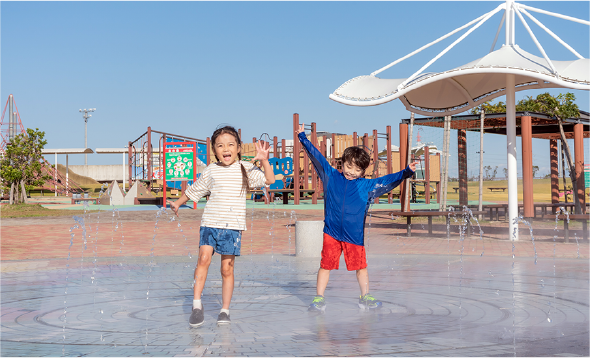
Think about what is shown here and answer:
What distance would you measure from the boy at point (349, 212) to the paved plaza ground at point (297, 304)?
35 centimetres

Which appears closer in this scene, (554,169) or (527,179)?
(527,179)

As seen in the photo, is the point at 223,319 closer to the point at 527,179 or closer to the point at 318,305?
the point at 318,305

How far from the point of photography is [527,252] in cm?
966

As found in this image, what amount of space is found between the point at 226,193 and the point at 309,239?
16.2 ft

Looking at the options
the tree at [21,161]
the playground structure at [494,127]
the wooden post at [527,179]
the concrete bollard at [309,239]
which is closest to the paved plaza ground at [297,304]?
the concrete bollard at [309,239]

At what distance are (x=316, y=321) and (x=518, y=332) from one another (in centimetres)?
144

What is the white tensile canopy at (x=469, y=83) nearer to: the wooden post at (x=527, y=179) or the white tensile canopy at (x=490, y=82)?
the white tensile canopy at (x=490, y=82)

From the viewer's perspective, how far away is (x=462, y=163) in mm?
19312

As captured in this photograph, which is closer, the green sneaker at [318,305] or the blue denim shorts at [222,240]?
the blue denim shorts at [222,240]

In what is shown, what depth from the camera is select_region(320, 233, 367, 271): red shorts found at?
16.6ft

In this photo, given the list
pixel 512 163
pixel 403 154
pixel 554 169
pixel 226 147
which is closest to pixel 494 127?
pixel 403 154

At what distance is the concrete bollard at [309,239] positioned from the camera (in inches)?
371

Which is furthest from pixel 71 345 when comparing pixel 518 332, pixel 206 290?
pixel 518 332

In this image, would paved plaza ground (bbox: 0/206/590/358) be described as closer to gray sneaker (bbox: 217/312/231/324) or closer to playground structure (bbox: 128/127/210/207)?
gray sneaker (bbox: 217/312/231/324)
